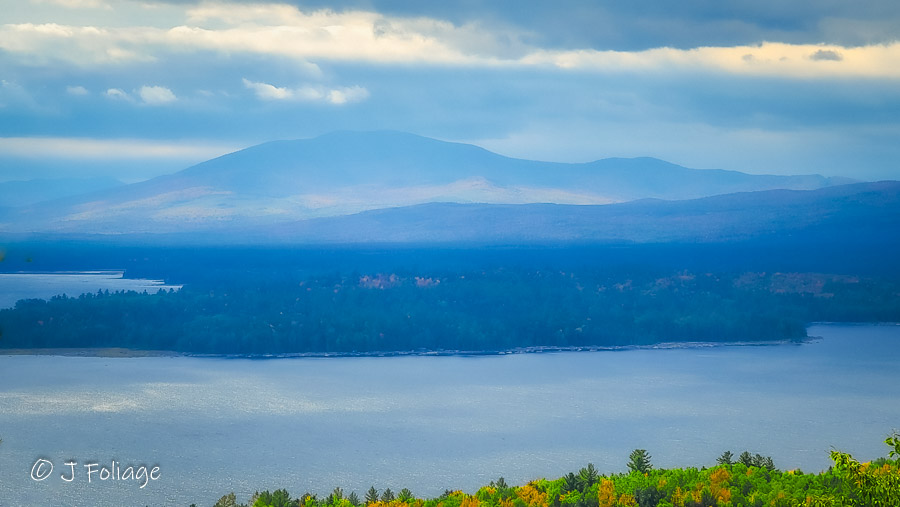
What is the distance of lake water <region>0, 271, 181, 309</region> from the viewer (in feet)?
249

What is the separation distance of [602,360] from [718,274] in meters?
35.1

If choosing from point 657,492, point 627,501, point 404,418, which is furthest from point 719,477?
point 404,418

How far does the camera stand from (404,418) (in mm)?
35094

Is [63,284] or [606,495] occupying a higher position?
[63,284]

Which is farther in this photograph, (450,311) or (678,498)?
(450,311)

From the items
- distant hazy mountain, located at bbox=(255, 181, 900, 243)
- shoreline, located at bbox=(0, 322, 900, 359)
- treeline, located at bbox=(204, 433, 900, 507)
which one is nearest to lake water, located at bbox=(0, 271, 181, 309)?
shoreline, located at bbox=(0, 322, 900, 359)

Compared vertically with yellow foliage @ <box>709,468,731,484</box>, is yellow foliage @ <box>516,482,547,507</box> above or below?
below

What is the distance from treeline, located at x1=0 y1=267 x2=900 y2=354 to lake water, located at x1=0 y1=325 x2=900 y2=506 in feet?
16.4

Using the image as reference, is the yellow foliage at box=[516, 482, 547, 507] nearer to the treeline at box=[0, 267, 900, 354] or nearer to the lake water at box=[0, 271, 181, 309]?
the treeline at box=[0, 267, 900, 354]

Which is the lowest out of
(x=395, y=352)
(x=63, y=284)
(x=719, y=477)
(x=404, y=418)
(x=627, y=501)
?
(x=404, y=418)

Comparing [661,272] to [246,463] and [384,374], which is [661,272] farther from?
[246,463]

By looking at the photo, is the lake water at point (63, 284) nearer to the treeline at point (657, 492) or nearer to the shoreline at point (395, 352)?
the shoreline at point (395, 352)

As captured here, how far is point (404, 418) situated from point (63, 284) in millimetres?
59812

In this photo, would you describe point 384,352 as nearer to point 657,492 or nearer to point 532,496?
point 532,496
